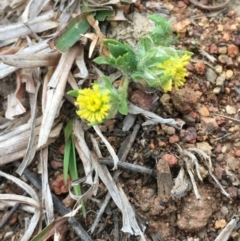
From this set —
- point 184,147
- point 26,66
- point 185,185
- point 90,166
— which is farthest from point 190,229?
point 26,66

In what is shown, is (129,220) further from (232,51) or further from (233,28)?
(233,28)

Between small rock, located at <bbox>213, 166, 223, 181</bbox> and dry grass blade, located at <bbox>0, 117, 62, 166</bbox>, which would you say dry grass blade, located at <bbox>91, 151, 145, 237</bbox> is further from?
small rock, located at <bbox>213, 166, 223, 181</bbox>

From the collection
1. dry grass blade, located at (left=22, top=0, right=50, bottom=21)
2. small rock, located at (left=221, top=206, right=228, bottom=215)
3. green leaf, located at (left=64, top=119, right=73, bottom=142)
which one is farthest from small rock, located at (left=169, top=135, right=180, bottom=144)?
dry grass blade, located at (left=22, top=0, right=50, bottom=21)

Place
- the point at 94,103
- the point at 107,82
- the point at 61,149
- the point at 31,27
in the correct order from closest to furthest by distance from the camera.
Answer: the point at 94,103, the point at 107,82, the point at 61,149, the point at 31,27

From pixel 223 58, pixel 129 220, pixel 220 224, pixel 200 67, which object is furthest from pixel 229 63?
pixel 129 220

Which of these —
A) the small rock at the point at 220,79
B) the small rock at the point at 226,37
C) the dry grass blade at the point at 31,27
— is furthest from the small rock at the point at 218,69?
the dry grass blade at the point at 31,27

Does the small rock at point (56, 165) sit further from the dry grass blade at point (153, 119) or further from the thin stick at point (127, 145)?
the dry grass blade at point (153, 119)
